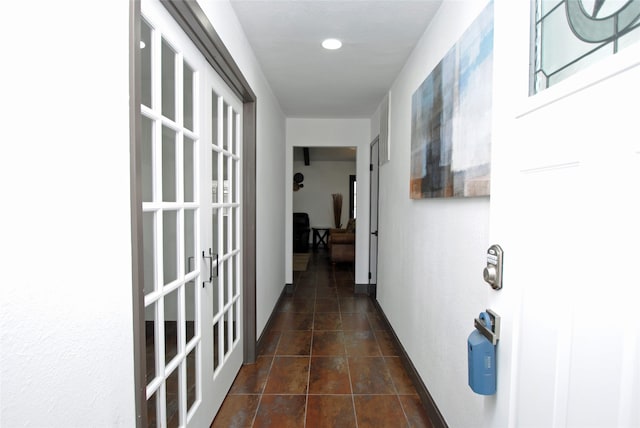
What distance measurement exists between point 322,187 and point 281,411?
750 cm

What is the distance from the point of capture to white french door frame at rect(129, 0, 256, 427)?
0.92 m

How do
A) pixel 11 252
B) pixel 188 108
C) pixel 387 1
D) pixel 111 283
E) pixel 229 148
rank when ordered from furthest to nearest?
1. pixel 229 148
2. pixel 387 1
3. pixel 188 108
4. pixel 111 283
5. pixel 11 252

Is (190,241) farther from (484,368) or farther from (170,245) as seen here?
(484,368)

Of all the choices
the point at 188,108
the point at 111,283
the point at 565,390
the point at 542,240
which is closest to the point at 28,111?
the point at 111,283

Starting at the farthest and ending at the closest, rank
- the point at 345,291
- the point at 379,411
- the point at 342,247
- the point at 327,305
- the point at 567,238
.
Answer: the point at 342,247, the point at 345,291, the point at 327,305, the point at 379,411, the point at 567,238

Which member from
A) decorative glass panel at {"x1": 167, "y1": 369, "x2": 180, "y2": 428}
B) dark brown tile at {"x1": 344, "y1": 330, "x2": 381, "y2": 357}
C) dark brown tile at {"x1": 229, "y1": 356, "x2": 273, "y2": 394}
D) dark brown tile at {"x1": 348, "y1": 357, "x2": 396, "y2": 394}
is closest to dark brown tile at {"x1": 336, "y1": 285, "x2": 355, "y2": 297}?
dark brown tile at {"x1": 344, "y1": 330, "x2": 381, "y2": 357}

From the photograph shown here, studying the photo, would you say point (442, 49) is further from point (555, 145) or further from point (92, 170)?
point (92, 170)

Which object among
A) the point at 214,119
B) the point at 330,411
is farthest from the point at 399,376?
the point at 214,119

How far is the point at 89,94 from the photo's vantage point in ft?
2.47

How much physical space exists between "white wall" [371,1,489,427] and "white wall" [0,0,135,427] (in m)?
1.34

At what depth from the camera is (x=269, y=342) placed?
290 cm

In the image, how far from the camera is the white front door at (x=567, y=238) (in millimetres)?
516

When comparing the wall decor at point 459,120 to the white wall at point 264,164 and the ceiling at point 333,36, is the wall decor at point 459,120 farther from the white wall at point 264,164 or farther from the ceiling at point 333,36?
the white wall at point 264,164

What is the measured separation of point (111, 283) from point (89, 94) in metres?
0.50
